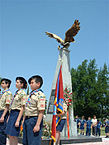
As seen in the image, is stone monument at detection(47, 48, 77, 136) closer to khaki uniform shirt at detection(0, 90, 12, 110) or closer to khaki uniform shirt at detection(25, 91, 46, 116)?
khaki uniform shirt at detection(0, 90, 12, 110)

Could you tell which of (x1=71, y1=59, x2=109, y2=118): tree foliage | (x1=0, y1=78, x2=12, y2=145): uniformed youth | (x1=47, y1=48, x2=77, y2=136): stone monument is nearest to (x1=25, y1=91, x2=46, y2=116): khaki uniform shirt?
(x1=0, y1=78, x2=12, y2=145): uniformed youth

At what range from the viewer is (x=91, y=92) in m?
35.9

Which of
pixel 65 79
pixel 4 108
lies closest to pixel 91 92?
pixel 65 79

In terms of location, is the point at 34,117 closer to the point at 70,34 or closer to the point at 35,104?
the point at 35,104

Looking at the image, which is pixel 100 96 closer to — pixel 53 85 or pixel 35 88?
pixel 53 85

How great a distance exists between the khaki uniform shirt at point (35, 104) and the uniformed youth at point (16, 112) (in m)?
0.74

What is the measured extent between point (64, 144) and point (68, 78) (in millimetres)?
3908

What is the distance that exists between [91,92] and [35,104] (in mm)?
33182

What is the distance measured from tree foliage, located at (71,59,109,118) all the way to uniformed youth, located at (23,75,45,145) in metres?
30.9

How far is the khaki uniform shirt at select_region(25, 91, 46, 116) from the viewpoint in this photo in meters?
3.61

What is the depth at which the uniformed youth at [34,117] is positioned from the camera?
3490mm

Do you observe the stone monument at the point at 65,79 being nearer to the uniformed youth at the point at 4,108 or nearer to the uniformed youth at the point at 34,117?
the uniformed youth at the point at 4,108

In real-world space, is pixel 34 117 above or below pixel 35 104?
below

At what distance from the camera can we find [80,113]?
3644 centimetres
